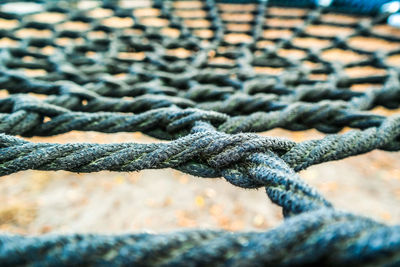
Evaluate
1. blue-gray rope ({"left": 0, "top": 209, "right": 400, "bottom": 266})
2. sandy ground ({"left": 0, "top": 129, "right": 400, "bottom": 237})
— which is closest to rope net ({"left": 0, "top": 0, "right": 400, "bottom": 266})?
blue-gray rope ({"left": 0, "top": 209, "right": 400, "bottom": 266})

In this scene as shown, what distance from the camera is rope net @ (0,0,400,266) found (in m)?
0.22

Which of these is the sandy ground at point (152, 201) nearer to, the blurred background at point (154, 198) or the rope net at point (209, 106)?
the blurred background at point (154, 198)

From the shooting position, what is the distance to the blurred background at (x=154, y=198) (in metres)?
1.11

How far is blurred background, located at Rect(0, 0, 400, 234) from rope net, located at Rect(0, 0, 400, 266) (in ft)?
0.19

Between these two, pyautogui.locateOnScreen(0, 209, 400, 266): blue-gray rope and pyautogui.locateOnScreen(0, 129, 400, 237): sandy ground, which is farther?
pyautogui.locateOnScreen(0, 129, 400, 237): sandy ground

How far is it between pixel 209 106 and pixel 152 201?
0.85 metres

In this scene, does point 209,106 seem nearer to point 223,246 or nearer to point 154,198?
point 223,246

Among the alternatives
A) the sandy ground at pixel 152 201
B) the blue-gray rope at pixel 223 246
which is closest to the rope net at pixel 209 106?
the blue-gray rope at pixel 223 246

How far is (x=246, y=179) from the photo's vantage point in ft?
1.12

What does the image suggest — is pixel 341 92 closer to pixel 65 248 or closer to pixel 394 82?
pixel 394 82

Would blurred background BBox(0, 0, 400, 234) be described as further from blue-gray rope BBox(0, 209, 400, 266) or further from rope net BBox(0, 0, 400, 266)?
blue-gray rope BBox(0, 209, 400, 266)

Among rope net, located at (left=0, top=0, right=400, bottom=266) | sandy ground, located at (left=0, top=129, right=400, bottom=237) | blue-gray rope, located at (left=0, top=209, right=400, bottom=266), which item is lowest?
sandy ground, located at (left=0, top=129, right=400, bottom=237)

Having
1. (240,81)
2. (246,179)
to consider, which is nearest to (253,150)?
(246,179)

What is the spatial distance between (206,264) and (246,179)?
0.14 m
